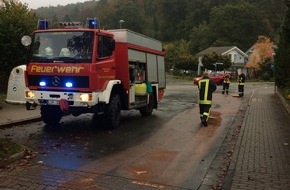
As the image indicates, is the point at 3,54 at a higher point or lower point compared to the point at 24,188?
higher

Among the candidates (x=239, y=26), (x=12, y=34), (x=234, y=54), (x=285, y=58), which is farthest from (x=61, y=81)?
(x=239, y=26)

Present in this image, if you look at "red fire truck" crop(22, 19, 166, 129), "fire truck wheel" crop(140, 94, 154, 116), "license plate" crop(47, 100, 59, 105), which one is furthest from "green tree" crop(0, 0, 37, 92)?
"license plate" crop(47, 100, 59, 105)

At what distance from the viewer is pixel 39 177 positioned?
259 inches

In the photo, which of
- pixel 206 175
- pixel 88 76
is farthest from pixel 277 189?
pixel 88 76

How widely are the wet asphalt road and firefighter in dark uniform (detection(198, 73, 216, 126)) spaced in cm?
35

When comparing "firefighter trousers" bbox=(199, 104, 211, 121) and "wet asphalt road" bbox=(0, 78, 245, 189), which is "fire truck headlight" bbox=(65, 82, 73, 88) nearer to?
"wet asphalt road" bbox=(0, 78, 245, 189)

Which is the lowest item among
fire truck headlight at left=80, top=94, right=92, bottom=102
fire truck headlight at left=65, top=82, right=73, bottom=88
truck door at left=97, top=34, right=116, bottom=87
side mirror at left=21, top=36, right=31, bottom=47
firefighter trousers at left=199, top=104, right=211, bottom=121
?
firefighter trousers at left=199, top=104, right=211, bottom=121

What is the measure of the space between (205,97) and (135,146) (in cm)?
452

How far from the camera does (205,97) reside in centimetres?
1332

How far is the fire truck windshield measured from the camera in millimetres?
10805

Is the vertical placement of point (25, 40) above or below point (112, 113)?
above

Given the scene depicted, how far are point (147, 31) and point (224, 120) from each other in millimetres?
118037

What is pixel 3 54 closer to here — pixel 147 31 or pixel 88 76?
pixel 88 76

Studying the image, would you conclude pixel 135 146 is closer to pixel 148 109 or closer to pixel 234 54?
pixel 148 109
